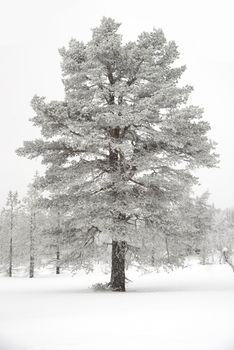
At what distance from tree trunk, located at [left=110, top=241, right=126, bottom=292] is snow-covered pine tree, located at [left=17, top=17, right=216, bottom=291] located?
1.7 inches

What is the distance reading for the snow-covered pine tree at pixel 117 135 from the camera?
16.8 metres

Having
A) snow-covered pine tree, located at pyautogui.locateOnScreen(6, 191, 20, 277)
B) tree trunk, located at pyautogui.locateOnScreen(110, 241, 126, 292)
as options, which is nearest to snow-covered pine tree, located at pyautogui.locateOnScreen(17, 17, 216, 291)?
tree trunk, located at pyautogui.locateOnScreen(110, 241, 126, 292)

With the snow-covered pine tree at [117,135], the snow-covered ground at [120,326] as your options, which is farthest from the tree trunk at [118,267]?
the snow-covered ground at [120,326]

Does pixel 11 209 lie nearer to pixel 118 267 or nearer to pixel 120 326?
pixel 118 267

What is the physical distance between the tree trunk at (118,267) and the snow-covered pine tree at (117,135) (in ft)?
0.14

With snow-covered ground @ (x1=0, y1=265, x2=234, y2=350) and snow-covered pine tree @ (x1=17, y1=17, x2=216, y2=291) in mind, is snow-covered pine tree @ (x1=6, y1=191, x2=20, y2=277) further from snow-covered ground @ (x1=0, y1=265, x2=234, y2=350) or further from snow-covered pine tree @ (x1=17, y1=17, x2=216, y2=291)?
snow-covered ground @ (x1=0, y1=265, x2=234, y2=350)

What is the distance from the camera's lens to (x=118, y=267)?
18.2 m

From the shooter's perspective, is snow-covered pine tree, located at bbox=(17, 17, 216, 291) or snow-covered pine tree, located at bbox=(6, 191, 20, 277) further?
snow-covered pine tree, located at bbox=(6, 191, 20, 277)

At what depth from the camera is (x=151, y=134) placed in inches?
701

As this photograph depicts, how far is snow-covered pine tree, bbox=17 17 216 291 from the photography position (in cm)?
1681

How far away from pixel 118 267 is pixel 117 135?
5958 millimetres

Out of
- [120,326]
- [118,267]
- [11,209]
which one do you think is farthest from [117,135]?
[11,209]

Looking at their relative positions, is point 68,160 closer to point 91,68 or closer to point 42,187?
point 42,187

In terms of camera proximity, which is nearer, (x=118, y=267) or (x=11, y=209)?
(x=118, y=267)
